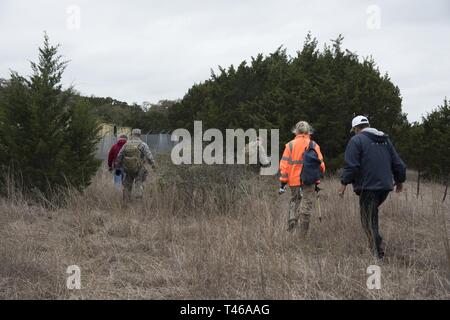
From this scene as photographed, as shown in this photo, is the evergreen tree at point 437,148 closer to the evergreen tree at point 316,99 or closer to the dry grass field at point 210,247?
the evergreen tree at point 316,99

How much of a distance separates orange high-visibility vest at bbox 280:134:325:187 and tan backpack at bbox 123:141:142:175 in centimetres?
328

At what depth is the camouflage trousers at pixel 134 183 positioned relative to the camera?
28.4ft

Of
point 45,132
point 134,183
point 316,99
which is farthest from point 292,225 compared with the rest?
point 316,99

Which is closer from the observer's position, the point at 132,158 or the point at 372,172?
the point at 372,172

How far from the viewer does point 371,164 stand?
205 inches

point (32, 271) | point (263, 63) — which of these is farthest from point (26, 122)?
point (263, 63)

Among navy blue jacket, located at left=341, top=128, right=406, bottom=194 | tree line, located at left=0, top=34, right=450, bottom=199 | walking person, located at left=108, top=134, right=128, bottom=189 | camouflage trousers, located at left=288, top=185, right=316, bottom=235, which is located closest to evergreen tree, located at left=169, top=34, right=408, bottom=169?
tree line, located at left=0, top=34, right=450, bottom=199

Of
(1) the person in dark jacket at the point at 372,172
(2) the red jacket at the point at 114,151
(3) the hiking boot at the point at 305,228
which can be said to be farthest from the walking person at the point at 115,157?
(1) the person in dark jacket at the point at 372,172

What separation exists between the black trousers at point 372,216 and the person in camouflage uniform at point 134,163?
15.1ft

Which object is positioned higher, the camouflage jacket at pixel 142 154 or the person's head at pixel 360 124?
the person's head at pixel 360 124

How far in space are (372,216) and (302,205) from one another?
4.32 feet

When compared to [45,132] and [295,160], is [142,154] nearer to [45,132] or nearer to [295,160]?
[45,132]

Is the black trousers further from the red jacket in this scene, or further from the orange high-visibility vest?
the red jacket
